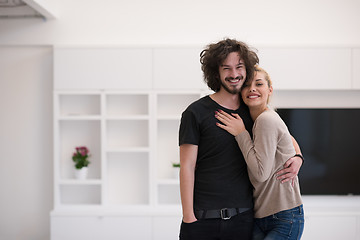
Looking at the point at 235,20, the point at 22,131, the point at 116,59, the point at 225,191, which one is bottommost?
the point at 225,191

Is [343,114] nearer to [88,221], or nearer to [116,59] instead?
[116,59]

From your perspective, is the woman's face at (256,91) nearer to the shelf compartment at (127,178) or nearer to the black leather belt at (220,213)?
the black leather belt at (220,213)

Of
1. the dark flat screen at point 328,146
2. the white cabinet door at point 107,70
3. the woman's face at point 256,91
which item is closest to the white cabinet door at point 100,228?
the white cabinet door at point 107,70

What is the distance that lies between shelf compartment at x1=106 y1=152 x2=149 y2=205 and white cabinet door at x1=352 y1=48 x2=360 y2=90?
2.13m

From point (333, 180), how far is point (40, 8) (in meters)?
3.20

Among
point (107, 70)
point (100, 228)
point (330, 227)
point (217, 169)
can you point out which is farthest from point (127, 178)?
point (217, 169)

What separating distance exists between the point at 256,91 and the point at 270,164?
0.37 m

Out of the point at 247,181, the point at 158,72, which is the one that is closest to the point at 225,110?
the point at 247,181

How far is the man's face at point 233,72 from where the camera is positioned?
1.75 metres

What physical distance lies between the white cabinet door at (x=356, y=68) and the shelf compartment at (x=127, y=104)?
6.57ft

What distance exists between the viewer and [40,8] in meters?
3.30

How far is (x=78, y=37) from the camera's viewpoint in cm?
367

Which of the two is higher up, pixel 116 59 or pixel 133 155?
pixel 116 59

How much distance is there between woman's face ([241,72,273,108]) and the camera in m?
1.80
